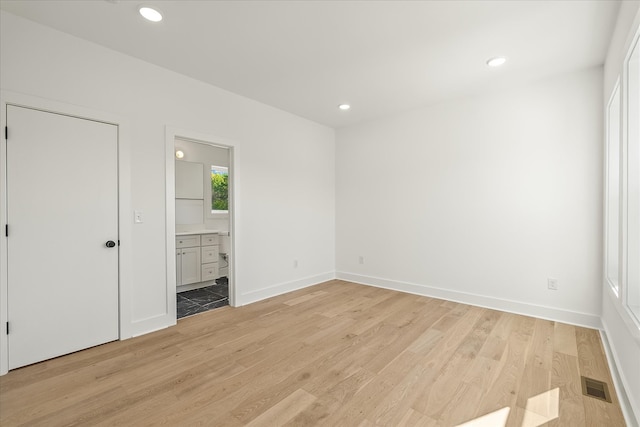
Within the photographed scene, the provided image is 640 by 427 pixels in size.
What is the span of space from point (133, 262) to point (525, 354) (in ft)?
12.3

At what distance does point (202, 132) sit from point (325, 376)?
2.92 meters

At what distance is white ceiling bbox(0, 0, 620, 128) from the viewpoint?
2176mm

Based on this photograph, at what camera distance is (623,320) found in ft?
6.40

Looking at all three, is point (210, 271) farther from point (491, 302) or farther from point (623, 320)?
point (623, 320)

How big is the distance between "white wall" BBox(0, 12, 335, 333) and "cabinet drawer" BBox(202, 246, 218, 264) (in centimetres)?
114

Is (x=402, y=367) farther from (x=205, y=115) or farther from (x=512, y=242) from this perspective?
(x=205, y=115)

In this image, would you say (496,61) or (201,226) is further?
(201,226)

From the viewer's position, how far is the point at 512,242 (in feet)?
11.5

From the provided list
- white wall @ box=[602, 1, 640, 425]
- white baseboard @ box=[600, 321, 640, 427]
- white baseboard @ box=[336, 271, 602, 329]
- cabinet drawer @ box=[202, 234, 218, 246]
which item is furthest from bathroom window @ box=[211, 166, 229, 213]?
white baseboard @ box=[600, 321, 640, 427]

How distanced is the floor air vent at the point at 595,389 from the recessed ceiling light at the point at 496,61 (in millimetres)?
2859

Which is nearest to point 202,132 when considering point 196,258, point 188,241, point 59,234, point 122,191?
point 122,191

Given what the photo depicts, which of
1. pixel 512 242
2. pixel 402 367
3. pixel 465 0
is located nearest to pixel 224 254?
pixel 402 367

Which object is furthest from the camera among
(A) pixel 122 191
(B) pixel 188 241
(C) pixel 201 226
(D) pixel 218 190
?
(D) pixel 218 190

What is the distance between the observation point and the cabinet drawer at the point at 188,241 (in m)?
4.33
